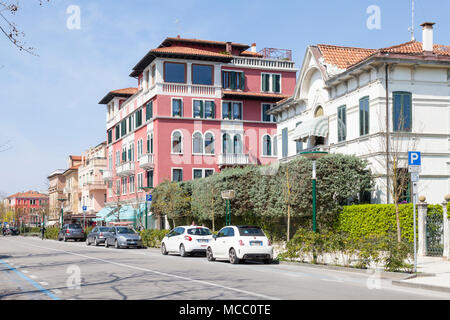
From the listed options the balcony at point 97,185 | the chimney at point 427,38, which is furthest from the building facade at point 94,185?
the chimney at point 427,38

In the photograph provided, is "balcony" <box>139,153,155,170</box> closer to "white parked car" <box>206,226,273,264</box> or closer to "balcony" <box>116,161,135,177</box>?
"balcony" <box>116,161,135,177</box>

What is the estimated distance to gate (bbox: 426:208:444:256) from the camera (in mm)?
23578

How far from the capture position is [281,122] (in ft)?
142

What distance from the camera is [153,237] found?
3956 centimetres

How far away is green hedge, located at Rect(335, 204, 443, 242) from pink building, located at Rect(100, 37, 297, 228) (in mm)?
23831

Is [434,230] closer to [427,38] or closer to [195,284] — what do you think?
[427,38]

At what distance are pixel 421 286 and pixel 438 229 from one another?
9.66 meters

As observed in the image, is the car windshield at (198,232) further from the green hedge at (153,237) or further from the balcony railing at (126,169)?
the balcony railing at (126,169)

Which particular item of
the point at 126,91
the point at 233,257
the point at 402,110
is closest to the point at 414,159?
the point at 233,257

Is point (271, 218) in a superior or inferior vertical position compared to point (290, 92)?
inferior

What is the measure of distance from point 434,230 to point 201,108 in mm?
35297

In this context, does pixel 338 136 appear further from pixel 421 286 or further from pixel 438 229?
pixel 421 286
